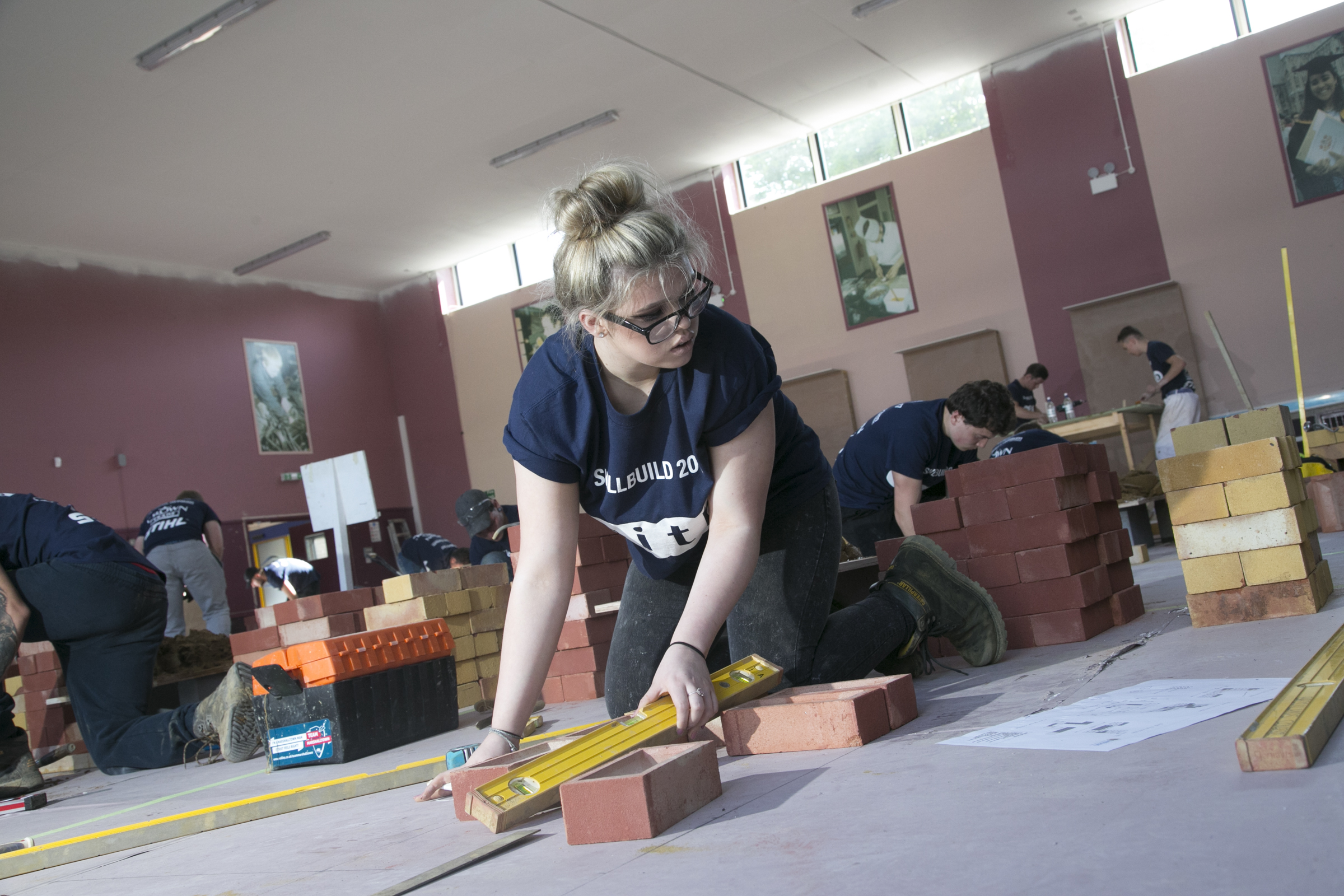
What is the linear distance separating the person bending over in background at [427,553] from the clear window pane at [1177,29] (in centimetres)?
839

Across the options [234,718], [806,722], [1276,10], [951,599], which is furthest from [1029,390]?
[806,722]

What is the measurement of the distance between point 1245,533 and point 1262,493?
12 centimetres

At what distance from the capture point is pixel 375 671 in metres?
3.47

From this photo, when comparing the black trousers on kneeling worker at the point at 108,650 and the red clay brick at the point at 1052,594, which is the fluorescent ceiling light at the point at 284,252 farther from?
the red clay brick at the point at 1052,594

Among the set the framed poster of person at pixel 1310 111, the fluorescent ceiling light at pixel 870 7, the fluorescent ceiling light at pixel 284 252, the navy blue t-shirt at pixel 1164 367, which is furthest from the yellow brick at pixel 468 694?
the fluorescent ceiling light at pixel 284 252

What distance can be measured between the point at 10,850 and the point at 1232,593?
3.22m

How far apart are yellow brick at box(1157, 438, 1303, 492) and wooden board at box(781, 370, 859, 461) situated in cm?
859

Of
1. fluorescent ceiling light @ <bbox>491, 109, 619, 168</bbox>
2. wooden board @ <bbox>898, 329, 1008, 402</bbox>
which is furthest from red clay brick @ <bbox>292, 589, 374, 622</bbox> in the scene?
wooden board @ <bbox>898, 329, 1008, 402</bbox>

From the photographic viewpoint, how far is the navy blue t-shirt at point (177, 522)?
711 cm

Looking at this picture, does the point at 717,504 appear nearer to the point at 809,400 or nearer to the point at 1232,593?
the point at 1232,593

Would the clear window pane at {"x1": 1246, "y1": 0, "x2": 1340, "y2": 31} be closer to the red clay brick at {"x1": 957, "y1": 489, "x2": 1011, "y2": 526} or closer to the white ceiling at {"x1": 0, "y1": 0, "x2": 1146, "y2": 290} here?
the white ceiling at {"x1": 0, "y1": 0, "x2": 1146, "y2": 290}

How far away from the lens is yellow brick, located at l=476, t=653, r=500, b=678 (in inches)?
185

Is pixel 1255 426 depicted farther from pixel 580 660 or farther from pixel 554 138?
pixel 554 138

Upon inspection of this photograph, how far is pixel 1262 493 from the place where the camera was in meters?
2.80
